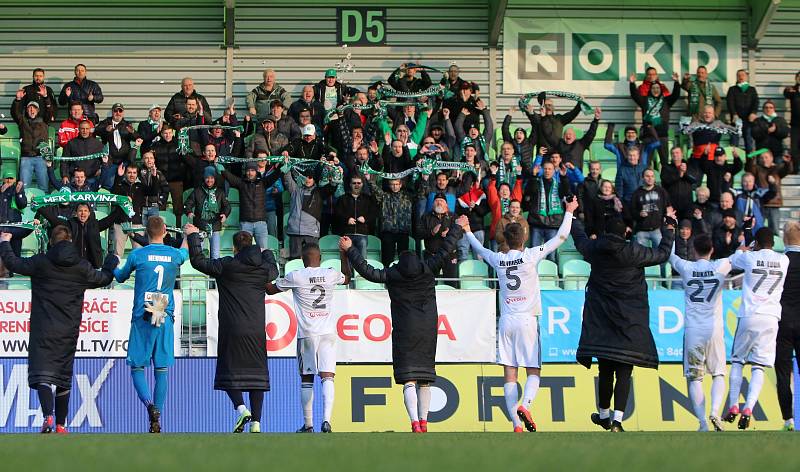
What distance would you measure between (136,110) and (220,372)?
11.5 metres

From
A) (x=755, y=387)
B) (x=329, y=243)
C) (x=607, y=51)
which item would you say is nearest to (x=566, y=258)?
(x=329, y=243)

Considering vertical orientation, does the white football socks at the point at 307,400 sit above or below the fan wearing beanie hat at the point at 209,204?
below

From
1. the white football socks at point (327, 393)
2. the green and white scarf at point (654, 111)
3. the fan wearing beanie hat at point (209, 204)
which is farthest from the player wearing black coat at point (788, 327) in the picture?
the green and white scarf at point (654, 111)

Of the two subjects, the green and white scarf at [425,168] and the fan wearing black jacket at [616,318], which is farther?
the green and white scarf at [425,168]

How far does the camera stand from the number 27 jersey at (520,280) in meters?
13.0

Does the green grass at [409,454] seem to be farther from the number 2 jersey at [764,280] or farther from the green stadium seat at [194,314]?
the green stadium seat at [194,314]

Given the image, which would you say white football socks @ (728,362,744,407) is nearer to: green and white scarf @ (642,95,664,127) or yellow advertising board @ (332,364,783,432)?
yellow advertising board @ (332,364,783,432)

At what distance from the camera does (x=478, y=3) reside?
78.2ft

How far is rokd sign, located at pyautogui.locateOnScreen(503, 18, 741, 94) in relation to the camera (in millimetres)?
24031

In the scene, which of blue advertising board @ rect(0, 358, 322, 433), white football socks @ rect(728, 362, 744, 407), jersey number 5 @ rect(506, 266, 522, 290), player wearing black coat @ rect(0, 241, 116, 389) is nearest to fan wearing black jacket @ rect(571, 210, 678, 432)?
jersey number 5 @ rect(506, 266, 522, 290)

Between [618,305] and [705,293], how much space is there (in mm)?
1474

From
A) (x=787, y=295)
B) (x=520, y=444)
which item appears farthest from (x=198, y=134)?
(x=520, y=444)

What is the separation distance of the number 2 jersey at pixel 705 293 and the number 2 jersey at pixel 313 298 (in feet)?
11.7

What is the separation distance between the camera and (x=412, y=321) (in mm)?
13312
